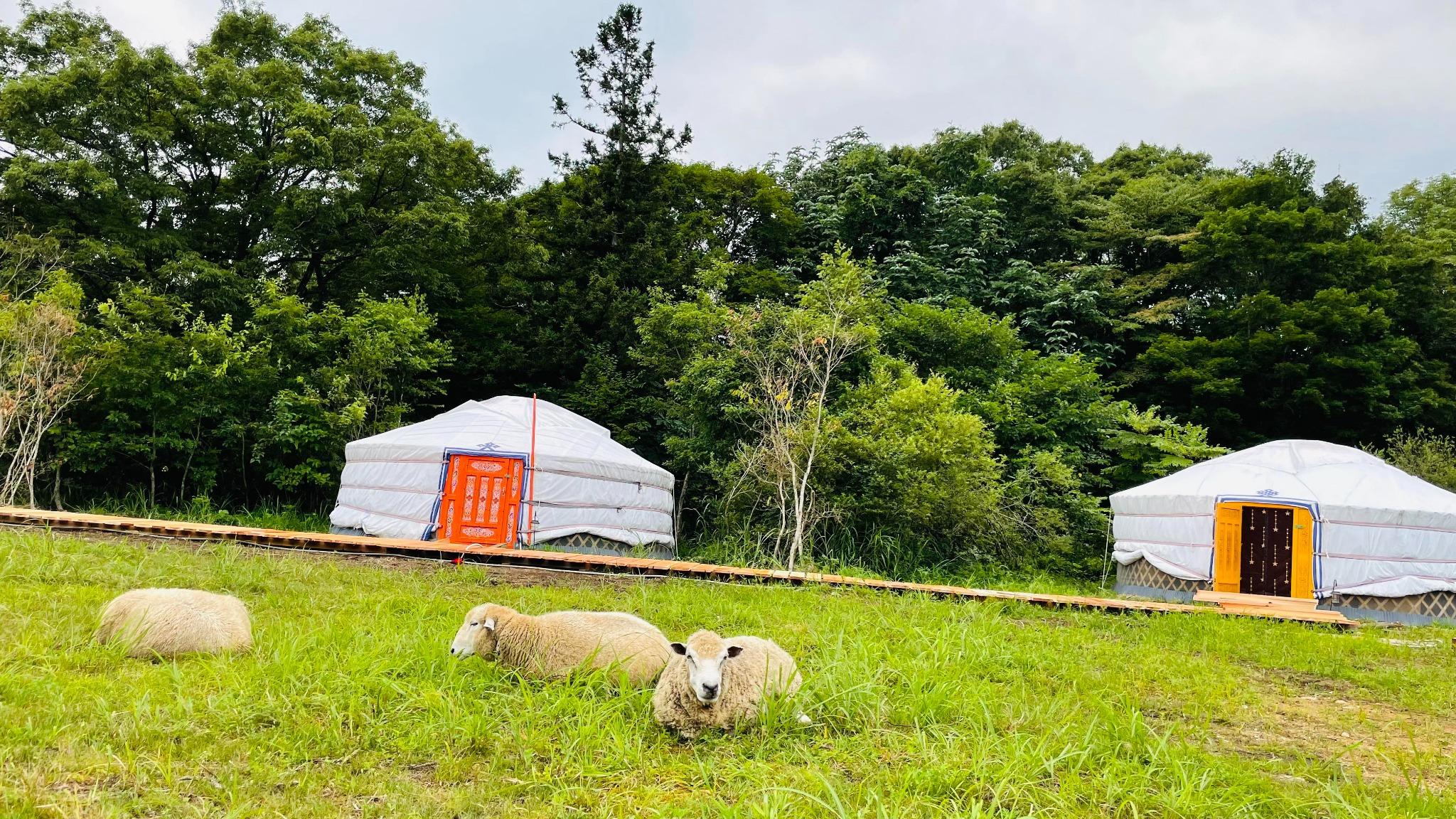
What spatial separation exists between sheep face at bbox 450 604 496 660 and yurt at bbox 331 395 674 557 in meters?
6.35

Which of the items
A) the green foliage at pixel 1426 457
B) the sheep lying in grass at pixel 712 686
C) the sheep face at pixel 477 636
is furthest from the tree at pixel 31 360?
the green foliage at pixel 1426 457

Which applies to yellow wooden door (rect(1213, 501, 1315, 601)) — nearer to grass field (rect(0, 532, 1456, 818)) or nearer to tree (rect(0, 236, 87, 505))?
grass field (rect(0, 532, 1456, 818))

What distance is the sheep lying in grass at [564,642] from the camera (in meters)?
3.06

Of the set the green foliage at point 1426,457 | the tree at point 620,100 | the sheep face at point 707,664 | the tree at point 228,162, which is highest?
the tree at point 620,100

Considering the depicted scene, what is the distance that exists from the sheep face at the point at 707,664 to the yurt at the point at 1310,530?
898 cm

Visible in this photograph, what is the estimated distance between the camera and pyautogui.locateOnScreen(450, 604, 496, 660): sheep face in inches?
126

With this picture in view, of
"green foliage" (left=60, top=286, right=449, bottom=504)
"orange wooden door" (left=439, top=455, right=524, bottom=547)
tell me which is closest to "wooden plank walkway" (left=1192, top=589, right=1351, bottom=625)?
"orange wooden door" (left=439, top=455, right=524, bottom=547)

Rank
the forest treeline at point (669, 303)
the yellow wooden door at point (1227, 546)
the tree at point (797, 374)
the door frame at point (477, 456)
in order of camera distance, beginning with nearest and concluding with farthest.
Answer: the tree at point (797, 374) < the door frame at point (477, 456) < the yellow wooden door at point (1227, 546) < the forest treeline at point (669, 303)

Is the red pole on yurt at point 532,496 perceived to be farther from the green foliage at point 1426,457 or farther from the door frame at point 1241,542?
the green foliage at point 1426,457

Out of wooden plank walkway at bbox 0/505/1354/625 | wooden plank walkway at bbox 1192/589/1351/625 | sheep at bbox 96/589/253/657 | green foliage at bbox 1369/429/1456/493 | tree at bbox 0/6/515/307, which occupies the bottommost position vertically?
wooden plank walkway at bbox 1192/589/1351/625

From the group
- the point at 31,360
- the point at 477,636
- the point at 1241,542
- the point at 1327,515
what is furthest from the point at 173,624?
the point at 1241,542

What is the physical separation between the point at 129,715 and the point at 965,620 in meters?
4.05

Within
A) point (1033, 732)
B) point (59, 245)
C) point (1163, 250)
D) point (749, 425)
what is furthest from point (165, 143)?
point (1163, 250)

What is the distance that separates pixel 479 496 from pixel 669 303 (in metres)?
4.42
